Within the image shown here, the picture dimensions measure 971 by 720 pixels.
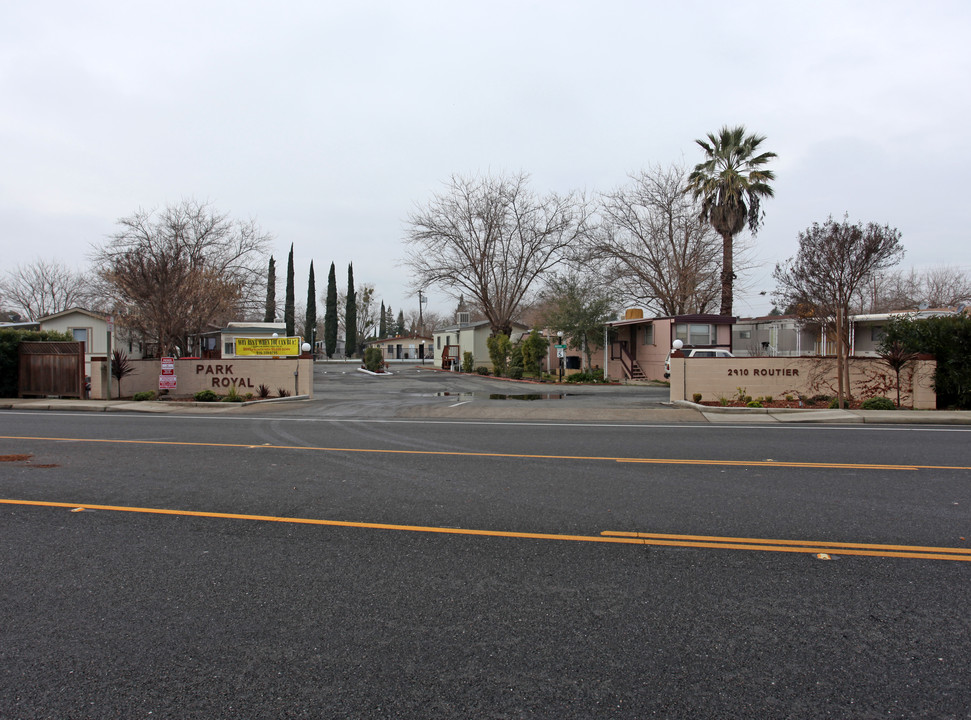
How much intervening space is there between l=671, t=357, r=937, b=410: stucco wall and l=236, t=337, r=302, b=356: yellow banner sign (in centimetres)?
1301

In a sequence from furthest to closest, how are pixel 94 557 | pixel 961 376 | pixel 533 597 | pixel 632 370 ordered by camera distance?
pixel 632 370 < pixel 961 376 < pixel 94 557 < pixel 533 597

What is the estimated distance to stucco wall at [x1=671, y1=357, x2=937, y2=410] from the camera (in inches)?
647

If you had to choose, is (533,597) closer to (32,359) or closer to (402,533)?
(402,533)

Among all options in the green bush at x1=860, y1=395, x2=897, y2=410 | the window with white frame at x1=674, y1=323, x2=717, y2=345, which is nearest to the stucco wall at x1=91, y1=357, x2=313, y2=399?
the green bush at x1=860, y1=395, x2=897, y2=410

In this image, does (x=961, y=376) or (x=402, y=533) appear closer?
(x=402, y=533)

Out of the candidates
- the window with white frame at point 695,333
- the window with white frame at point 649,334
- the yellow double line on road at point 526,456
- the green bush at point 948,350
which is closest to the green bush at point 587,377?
the window with white frame at point 649,334

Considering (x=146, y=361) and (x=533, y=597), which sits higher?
(x=146, y=361)

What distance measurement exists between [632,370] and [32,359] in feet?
86.1

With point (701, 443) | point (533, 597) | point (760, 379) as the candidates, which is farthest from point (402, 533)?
point (760, 379)

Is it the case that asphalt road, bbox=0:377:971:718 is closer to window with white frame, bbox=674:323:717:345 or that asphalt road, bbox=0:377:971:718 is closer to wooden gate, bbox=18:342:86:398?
wooden gate, bbox=18:342:86:398

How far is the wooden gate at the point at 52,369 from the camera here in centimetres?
2067

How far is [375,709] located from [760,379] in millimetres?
17521

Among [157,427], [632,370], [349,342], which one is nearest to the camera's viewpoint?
[157,427]

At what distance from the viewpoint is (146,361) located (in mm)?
22344
